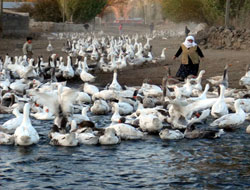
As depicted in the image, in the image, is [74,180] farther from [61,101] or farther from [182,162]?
[61,101]

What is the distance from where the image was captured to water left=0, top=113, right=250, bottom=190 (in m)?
8.13

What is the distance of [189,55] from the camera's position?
1659 cm

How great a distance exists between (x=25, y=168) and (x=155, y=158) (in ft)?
7.13

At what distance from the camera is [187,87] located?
14758 millimetres

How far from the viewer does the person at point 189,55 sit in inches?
651

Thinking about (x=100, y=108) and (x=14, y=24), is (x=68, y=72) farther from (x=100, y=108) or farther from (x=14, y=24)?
(x=14, y=24)

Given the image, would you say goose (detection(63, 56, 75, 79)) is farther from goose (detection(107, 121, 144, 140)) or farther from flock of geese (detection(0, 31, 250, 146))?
goose (detection(107, 121, 144, 140))

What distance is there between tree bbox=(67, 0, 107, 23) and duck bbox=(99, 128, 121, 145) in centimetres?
5514

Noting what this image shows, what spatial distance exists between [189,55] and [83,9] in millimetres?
51620

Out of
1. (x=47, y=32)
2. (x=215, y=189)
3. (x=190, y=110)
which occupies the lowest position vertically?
(x=215, y=189)

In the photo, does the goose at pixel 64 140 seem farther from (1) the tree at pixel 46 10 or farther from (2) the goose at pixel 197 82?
(1) the tree at pixel 46 10

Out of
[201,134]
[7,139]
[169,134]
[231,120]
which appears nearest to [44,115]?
[7,139]

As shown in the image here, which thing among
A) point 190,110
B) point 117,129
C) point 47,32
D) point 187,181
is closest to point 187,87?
point 190,110

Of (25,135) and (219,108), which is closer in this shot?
(25,135)
